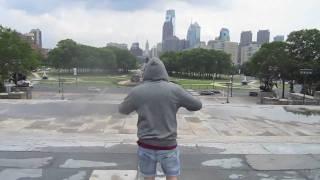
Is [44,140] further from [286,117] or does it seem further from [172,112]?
[286,117]

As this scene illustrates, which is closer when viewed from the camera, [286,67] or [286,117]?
[286,117]

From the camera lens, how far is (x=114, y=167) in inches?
260

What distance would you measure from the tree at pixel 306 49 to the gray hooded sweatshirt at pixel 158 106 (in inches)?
1617

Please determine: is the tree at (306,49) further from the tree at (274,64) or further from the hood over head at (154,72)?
the hood over head at (154,72)

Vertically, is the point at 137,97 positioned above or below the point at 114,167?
above

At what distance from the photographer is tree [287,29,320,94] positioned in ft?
142

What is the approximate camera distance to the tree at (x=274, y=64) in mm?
→ 45625

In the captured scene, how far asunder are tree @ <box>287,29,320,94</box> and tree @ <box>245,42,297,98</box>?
2.46 ft

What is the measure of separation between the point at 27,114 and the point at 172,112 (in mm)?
12425

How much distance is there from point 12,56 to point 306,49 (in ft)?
96.6

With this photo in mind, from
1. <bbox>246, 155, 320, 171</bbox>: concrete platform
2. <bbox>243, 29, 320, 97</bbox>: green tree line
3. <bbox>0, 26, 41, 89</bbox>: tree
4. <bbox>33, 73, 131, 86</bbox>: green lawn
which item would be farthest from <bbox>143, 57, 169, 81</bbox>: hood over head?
<bbox>33, 73, 131, 86</bbox>: green lawn

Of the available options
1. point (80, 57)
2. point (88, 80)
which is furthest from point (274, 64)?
point (80, 57)

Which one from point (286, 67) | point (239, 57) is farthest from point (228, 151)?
point (239, 57)

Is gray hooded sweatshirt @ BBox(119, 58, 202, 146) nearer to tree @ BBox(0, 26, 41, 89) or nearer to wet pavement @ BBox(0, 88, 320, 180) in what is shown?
wet pavement @ BBox(0, 88, 320, 180)
